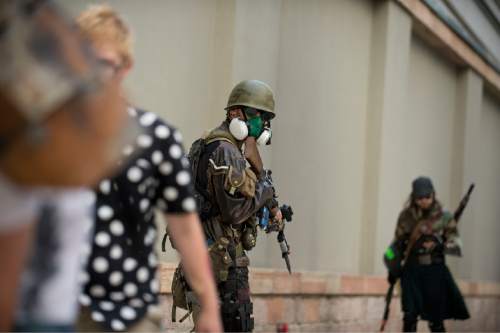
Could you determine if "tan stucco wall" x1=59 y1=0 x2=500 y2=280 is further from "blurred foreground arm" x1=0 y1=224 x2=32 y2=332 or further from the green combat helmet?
"blurred foreground arm" x1=0 y1=224 x2=32 y2=332

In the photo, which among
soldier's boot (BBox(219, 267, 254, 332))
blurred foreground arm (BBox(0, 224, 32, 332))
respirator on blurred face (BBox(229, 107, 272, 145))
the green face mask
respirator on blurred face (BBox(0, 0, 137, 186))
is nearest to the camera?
respirator on blurred face (BBox(0, 0, 137, 186))

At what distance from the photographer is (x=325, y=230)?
1039 centimetres

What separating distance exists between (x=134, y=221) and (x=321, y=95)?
7.78m

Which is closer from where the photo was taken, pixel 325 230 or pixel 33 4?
pixel 33 4

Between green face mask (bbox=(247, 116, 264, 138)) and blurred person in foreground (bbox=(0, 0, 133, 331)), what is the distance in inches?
150

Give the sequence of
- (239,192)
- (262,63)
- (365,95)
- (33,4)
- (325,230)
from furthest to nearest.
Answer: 1. (365,95)
2. (325,230)
3. (262,63)
4. (239,192)
5. (33,4)

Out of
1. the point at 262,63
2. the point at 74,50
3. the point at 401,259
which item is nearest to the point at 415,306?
the point at 401,259

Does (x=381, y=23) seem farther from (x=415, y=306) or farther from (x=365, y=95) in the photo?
(x=415, y=306)

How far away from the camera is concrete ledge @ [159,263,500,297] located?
26.5 ft

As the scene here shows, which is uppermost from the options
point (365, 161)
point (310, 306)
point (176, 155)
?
point (365, 161)

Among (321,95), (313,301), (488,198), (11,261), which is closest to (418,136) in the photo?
(321,95)

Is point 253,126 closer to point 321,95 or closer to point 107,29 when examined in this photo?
point 107,29

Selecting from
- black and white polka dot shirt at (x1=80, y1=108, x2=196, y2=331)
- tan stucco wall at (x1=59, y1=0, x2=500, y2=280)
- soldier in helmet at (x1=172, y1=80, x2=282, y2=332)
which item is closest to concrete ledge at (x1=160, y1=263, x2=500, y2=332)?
tan stucco wall at (x1=59, y1=0, x2=500, y2=280)

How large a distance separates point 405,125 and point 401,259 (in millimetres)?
3870
